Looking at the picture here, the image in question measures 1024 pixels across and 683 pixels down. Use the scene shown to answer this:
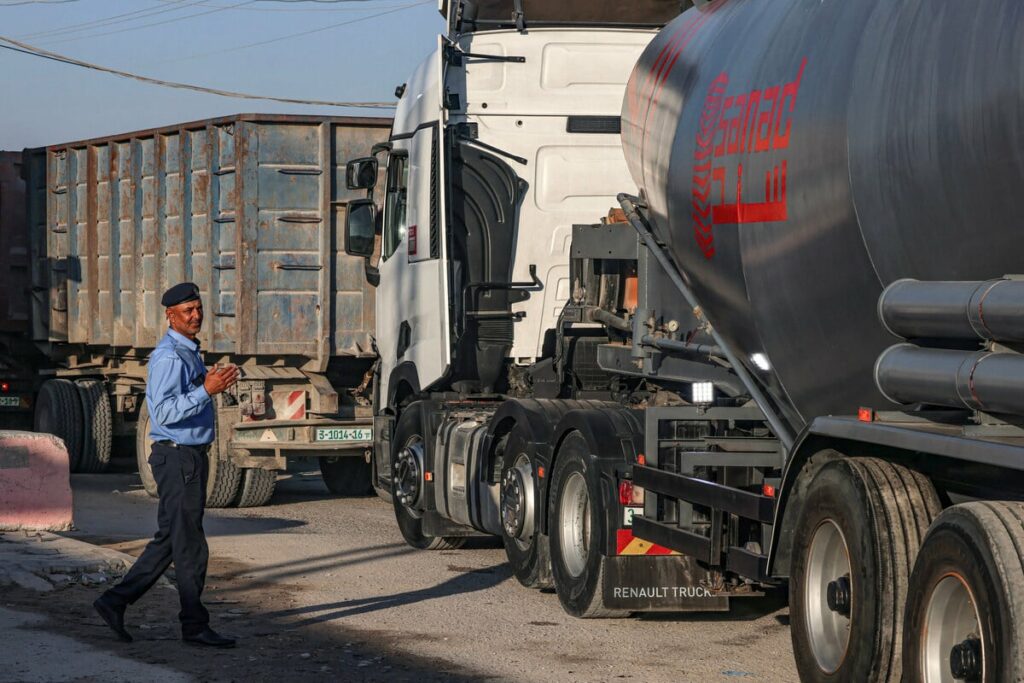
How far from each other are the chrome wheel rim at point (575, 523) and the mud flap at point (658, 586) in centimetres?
42

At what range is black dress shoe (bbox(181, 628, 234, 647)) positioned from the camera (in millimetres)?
7953

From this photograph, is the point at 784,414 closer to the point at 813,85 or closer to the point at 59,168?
the point at 813,85

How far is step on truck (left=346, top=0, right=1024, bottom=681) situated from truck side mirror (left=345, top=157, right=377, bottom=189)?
43 mm

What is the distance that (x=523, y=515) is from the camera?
10242 millimetres

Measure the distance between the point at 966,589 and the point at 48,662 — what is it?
4.28 metres

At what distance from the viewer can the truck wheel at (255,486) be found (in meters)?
15.3

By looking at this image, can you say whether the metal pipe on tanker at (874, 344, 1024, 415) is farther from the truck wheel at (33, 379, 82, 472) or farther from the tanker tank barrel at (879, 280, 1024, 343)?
the truck wheel at (33, 379, 82, 472)

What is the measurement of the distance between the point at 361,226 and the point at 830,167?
291 inches

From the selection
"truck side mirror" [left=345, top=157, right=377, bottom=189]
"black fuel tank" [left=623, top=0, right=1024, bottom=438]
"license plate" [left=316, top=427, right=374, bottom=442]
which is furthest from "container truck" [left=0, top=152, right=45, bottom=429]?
"black fuel tank" [left=623, top=0, right=1024, bottom=438]

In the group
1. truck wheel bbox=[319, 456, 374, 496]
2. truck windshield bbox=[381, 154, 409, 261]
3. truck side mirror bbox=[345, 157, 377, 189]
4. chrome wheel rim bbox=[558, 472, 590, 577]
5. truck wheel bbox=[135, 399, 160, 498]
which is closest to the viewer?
chrome wheel rim bbox=[558, 472, 590, 577]

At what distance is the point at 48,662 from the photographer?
7.55m

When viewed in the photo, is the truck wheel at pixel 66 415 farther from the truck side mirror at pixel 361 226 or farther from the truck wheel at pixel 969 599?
the truck wheel at pixel 969 599

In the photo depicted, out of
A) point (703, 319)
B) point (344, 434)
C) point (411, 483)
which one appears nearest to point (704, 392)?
point (703, 319)

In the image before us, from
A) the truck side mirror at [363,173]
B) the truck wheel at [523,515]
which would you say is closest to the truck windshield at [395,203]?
the truck side mirror at [363,173]
